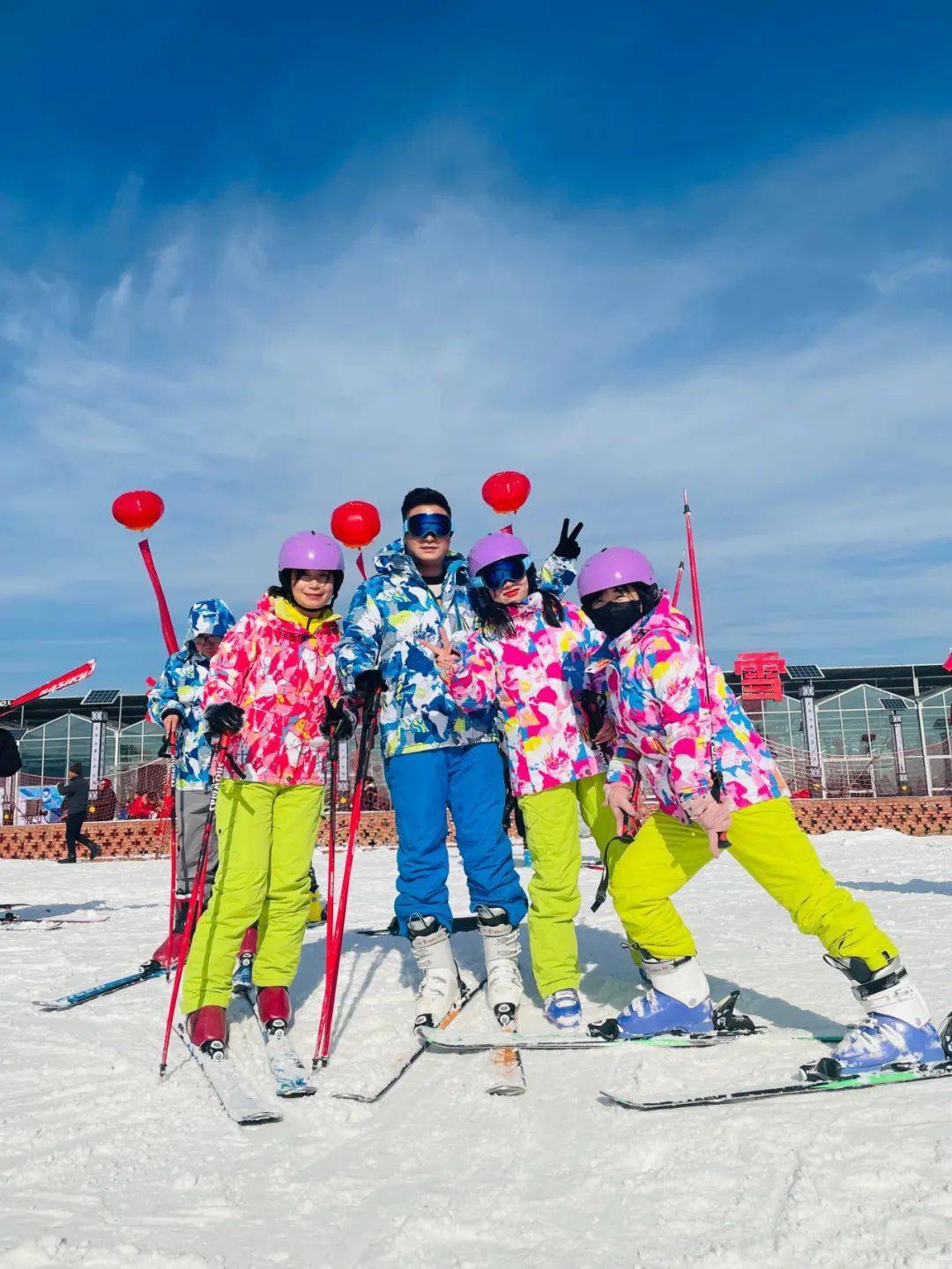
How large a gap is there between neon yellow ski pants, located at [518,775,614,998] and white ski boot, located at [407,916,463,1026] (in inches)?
14.6

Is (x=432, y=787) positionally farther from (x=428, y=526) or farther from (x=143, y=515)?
(x=143, y=515)

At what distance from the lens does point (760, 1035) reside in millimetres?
3123

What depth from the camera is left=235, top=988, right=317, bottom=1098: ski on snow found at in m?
2.80

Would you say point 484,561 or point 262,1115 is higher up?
point 484,561

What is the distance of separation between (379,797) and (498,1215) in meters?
19.1

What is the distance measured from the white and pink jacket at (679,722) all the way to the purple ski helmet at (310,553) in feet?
4.22

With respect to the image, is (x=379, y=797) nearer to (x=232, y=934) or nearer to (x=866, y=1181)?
(x=232, y=934)

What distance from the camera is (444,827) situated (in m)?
3.78

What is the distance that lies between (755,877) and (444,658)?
4.81 ft

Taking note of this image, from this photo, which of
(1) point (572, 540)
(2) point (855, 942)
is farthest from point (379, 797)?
(2) point (855, 942)

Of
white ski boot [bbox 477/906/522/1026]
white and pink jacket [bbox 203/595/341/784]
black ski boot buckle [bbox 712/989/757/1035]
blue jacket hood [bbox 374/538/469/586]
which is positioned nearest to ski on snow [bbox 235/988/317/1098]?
white ski boot [bbox 477/906/522/1026]

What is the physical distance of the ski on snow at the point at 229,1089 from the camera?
102 inches

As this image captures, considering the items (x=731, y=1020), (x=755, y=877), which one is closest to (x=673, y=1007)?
(x=731, y=1020)

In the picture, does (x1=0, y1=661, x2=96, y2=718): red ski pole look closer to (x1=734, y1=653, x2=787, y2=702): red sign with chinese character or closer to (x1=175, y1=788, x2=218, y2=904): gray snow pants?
(x1=175, y1=788, x2=218, y2=904): gray snow pants
